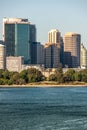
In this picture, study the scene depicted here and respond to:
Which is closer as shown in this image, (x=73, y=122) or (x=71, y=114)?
(x=73, y=122)

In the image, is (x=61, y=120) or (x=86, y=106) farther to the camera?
(x=86, y=106)

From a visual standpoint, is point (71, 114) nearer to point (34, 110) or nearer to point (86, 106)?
point (34, 110)

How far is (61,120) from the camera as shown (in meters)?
73.8

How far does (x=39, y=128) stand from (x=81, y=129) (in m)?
4.51

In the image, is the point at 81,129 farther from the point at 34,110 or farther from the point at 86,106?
the point at 86,106

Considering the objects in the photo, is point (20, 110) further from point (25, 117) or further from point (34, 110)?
point (25, 117)

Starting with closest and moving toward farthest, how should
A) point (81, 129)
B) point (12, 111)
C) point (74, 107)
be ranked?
point (81, 129) < point (12, 111) < point (74, 107)

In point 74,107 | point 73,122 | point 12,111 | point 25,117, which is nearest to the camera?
point 73,122

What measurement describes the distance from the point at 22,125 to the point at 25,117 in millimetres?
8378

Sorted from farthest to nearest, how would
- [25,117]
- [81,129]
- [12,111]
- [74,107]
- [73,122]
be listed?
[74,107], [12,111], [25,117], [73,122], [81,129]

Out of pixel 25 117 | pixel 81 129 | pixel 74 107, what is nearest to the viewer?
pixel 81 129

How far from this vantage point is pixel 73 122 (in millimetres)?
71625

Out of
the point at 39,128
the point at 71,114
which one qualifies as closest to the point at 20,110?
the point at 71,114

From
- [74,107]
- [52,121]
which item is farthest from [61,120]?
[74,107]
